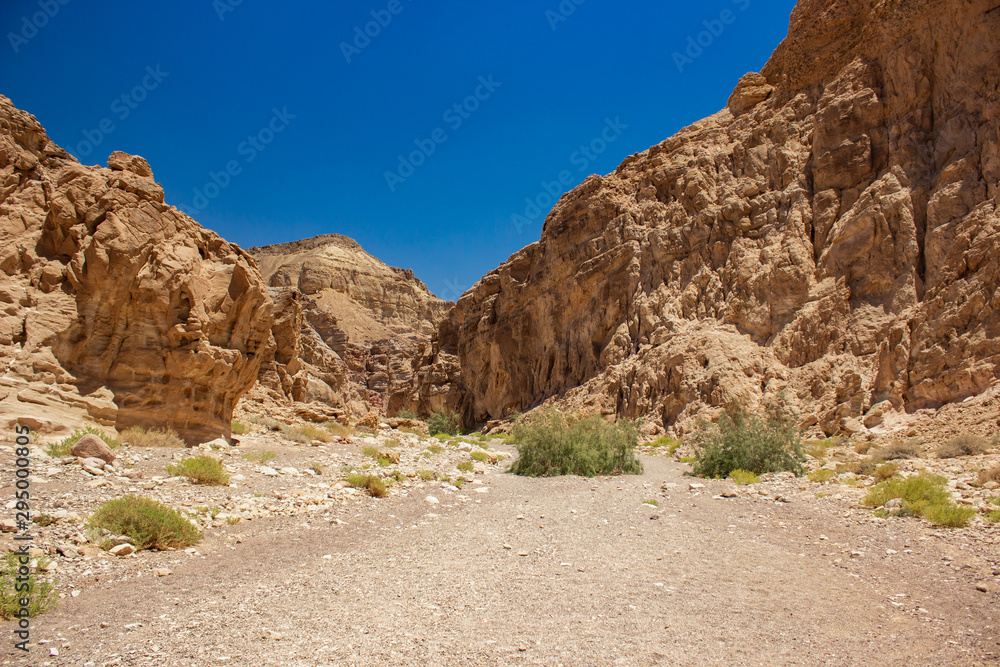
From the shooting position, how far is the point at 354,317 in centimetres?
8400

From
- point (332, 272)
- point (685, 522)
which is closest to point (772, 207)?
point (685, 522)

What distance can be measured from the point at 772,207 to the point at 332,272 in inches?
3013

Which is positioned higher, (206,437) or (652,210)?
(652,210)

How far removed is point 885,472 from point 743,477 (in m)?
2.83

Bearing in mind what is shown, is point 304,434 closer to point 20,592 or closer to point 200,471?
point 200,471

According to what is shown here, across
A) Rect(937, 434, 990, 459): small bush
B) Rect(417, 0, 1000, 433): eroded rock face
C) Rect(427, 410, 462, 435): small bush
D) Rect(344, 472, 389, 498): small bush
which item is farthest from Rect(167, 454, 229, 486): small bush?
Rect(427, 410, 462, 435): small bush

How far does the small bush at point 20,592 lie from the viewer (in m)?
4.28

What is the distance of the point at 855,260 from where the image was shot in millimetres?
20516

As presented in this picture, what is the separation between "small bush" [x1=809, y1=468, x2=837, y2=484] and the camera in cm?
1182

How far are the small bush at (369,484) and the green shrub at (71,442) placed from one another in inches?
170

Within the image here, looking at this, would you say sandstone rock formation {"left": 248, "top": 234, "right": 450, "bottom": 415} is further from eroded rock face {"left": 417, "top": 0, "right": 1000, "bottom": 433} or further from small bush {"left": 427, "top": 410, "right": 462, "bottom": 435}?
eroded rock face {"left": 417, "top": 0, "right": 1000, "bottom": 433}

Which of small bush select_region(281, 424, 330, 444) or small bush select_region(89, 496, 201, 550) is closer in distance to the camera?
small bush select_region(89, 496, 201, 550)

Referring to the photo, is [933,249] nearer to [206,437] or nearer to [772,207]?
[772,207]

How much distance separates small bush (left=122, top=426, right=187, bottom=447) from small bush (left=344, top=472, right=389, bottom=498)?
4.16m
